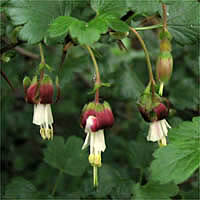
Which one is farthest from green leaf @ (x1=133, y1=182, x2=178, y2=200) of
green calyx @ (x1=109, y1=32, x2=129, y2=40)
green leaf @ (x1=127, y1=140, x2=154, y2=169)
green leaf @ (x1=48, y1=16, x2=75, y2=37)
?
green leaf @ (x1=48, y1=16, x2=75, y2=37)

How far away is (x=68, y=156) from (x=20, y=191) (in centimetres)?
25

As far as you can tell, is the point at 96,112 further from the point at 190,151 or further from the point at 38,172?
the point at 38,172

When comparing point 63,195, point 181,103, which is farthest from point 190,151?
point 181,103

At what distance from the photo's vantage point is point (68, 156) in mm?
1705

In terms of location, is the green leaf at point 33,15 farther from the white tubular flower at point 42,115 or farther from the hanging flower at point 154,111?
the hanging flower at point 154,111

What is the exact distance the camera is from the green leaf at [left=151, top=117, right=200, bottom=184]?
3.46ft

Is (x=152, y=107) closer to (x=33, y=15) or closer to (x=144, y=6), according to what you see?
(x=144, y=6)

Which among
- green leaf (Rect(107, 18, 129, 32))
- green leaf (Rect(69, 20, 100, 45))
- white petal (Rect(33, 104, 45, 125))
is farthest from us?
white petal (Rect(33, 104, 45, 125))

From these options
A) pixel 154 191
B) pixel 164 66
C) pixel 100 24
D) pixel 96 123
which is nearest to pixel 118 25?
pixel 100 24

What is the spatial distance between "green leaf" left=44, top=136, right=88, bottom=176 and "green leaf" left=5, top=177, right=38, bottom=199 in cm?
15

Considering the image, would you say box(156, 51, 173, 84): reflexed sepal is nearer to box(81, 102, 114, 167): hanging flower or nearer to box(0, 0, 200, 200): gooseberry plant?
box(0, 0, 200, 200): gooseberry plant

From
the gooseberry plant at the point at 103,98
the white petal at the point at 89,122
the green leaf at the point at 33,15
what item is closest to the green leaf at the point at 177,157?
the gooseberry plant at the point at 103,98

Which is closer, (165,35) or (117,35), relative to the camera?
(165,35)

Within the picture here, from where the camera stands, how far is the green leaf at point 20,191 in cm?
158
